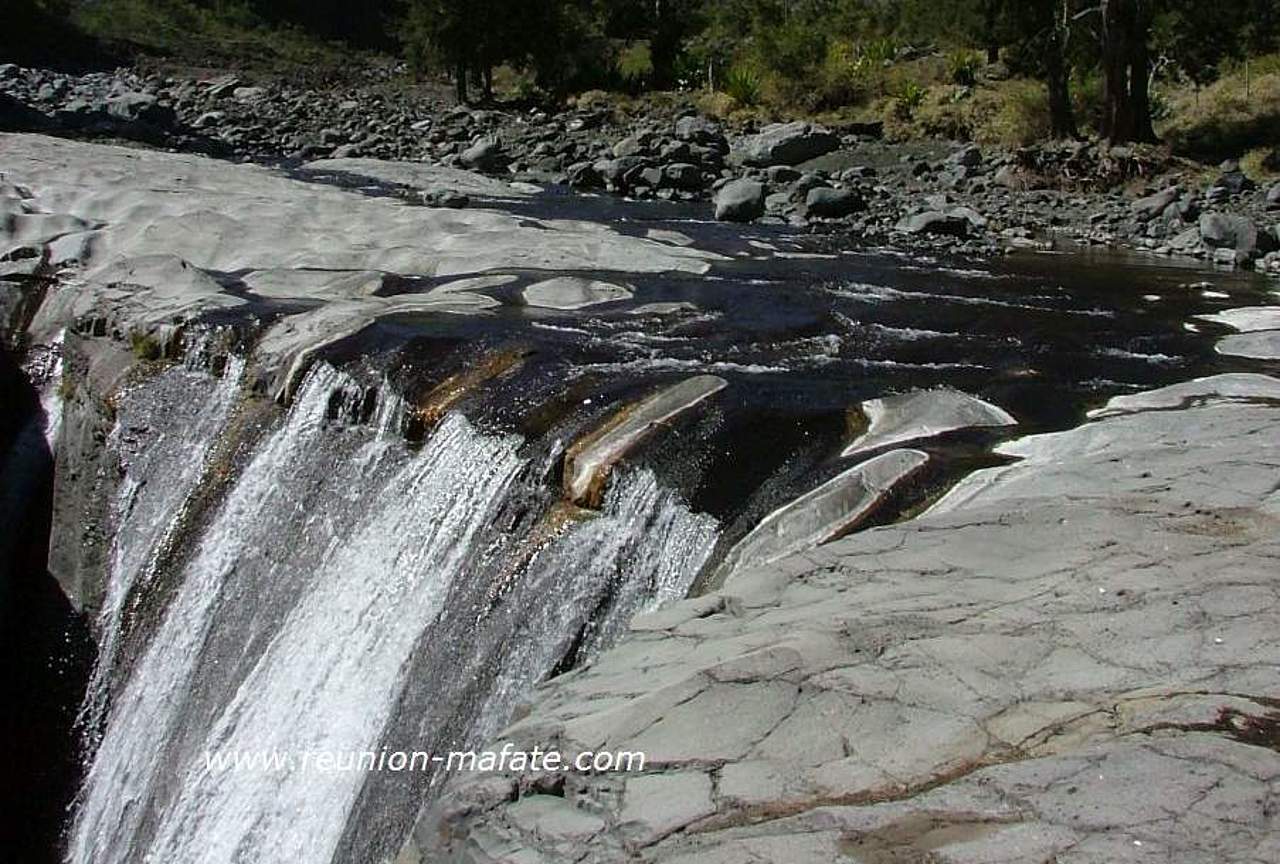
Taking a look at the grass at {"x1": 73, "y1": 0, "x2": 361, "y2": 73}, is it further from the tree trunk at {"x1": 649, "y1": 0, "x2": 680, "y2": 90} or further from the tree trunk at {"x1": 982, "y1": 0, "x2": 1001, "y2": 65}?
the tree trunk at {"x1": 982, "y1": 0, "x2": 1001, "y2": 65}

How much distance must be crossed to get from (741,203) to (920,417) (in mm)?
10462

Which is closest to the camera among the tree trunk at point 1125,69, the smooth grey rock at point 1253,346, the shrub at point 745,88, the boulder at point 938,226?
the smooth grey rock at point 1253,346

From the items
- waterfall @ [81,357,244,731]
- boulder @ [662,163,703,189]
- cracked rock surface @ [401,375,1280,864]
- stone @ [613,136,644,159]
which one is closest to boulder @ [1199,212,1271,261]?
boulder @ [662,163,703,189]

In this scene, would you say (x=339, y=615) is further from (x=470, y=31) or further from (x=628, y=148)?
(x=470, y=31)

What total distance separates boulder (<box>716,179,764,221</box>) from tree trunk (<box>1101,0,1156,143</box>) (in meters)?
6.94

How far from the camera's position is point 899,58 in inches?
1245

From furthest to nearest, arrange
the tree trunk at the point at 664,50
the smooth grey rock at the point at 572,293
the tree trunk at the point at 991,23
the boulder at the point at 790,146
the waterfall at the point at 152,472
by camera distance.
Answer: the tree trunk at the point at 664,50 → the tree trunk at the point at 991,23 → the boulder at the point at 790,146 → the smooth grey rock at the point at 572,293 → the waterfall at the point at 152,472

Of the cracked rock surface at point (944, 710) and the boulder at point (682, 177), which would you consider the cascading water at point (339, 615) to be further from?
the boulder at point (682, 177)

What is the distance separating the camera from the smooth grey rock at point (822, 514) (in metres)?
5.65

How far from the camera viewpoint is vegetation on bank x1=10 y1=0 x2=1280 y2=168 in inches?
842

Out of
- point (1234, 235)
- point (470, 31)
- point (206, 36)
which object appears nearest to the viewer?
point (1234, 235)

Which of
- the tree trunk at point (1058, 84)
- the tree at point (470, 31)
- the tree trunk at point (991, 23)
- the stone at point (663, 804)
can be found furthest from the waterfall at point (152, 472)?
the tree at point (470, 31)

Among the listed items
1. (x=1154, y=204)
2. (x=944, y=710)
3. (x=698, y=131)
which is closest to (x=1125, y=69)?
(x=1154, y=204)

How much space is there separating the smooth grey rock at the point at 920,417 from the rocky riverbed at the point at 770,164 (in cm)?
761
